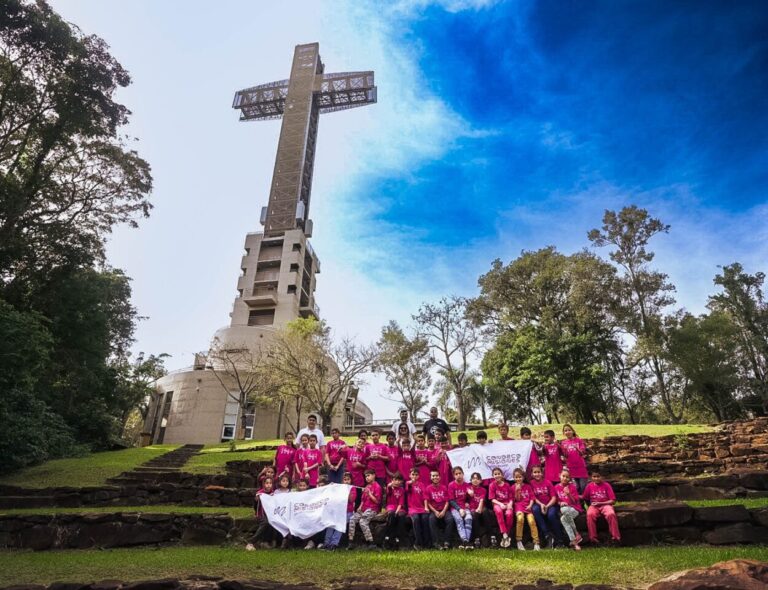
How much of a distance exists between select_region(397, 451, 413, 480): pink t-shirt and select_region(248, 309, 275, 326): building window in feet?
138

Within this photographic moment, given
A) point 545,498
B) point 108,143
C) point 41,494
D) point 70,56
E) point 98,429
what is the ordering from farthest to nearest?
point 98,429 → point 108,143 → point 70,56 → point 41,494 → point 545,498

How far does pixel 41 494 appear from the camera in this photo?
12625 mm

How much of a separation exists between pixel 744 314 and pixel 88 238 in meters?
43.1

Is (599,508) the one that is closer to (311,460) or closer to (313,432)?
(311,460)

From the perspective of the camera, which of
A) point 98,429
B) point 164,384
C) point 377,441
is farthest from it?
point 164,384

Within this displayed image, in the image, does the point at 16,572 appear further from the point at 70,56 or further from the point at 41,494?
the point at 70,56

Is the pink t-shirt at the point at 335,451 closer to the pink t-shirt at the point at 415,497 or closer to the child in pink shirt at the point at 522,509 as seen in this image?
the pink t-shirt at the point at 415,497

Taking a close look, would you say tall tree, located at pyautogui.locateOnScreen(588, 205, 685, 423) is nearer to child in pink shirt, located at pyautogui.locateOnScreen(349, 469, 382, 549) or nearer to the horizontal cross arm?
child in pink shirt, located at pyautogui.locateOnScreen(349, 469, 382, 549)

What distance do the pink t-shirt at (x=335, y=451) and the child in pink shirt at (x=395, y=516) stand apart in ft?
4.97

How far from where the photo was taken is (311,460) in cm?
957

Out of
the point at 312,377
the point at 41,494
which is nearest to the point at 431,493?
the point at 41,494

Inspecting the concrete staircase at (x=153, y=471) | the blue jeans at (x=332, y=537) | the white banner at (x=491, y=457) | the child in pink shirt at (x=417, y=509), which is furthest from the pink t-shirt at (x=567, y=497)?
the concrete staircase at (x=153, y=471)

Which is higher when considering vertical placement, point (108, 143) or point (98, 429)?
point (108, 143)

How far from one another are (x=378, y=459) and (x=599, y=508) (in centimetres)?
406
